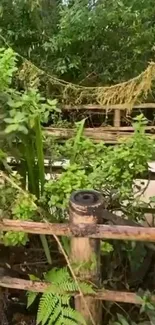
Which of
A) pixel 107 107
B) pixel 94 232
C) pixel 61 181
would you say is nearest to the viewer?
pixel 94 232

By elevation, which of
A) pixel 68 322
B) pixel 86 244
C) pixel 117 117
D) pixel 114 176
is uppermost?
pixel 114 176

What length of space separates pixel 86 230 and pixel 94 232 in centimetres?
2

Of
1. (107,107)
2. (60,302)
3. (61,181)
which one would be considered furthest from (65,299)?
(107,107)

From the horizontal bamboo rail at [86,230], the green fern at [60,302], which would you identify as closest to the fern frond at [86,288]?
the green fern at [60,302]

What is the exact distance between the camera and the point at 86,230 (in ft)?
4.04

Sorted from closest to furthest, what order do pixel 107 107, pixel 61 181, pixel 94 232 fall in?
pixel 94 232 → pixel 61 181 → pixel 107 107

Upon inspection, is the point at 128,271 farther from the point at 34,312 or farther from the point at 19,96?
the point at 19,96

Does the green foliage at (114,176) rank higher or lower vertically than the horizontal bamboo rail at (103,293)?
higher

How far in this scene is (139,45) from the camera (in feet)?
14.0

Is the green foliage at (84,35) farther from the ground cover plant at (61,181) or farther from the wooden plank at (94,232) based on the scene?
the wooden plank at (94,232)

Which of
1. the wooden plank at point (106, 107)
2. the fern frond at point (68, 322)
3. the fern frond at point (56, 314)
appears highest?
the fern frond at point (56, 314)

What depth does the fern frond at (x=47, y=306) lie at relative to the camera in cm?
125

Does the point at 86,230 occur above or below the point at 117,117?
above

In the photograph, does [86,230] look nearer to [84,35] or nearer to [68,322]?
[68,322]
